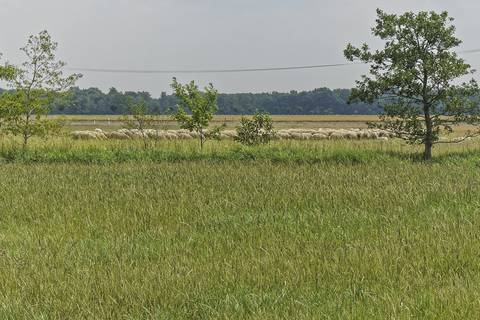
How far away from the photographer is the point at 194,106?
2323cm

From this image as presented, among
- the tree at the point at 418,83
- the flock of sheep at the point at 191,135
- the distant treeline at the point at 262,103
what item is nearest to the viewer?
the tree at the point at 418,83

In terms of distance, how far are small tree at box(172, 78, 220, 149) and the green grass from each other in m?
10.2

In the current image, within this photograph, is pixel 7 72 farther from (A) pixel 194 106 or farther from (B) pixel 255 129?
(B) pixel 255 129

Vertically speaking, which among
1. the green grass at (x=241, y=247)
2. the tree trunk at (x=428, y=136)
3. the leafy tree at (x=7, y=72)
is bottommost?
the green grass at (x=241, y=247)

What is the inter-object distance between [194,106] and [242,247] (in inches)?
699

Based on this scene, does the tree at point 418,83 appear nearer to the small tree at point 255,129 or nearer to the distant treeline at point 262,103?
the small tree at point 255,129

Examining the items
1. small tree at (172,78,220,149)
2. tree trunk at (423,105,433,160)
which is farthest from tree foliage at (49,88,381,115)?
tree trunk at (423,105,433,160)

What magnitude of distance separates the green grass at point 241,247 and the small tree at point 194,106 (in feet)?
33.6

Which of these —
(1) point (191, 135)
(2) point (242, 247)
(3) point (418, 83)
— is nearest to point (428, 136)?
(3) point (418, 83)

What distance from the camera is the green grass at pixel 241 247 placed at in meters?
4.14

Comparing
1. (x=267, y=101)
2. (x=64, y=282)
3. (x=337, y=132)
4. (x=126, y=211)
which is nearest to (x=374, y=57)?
(x=126, y=211)

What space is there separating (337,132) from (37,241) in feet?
120

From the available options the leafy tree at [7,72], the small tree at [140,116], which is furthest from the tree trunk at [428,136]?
the leafy tree at [7,72]

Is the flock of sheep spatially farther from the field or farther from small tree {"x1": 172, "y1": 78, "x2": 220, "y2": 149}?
the field
